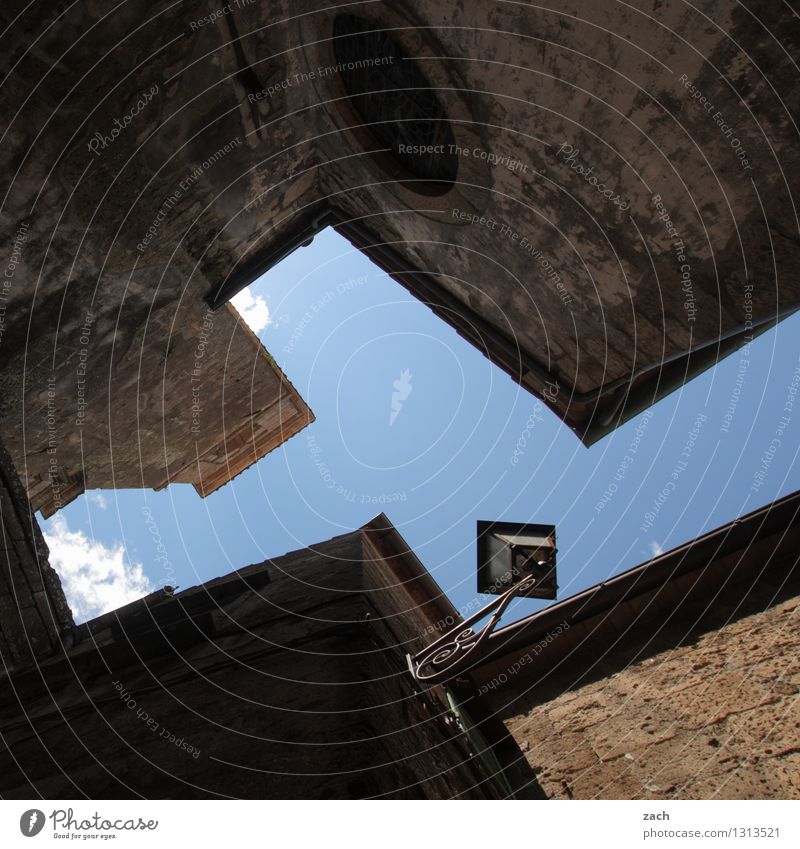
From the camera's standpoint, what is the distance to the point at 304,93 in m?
6.71

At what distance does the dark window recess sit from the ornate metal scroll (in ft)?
14.1

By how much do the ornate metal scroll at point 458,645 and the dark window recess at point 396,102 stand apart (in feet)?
14.1

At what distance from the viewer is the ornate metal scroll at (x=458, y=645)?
4.39 meters

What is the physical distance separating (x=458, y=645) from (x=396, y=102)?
5.53 metres

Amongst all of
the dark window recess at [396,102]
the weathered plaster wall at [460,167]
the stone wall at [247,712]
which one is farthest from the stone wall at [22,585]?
the dark window recess at [396,102]

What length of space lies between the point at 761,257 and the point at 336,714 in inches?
164

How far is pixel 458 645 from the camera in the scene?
4.49 metres

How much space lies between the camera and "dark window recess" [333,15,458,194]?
233 inches

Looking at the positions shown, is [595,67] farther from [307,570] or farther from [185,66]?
[307,570]

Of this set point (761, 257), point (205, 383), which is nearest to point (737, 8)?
point (761, 257)

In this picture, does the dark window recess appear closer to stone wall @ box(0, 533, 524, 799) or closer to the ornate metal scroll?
the ornate metal scroll

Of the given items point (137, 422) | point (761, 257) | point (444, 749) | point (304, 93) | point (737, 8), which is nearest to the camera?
point (737, 8)

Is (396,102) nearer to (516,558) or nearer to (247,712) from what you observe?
(516,558)

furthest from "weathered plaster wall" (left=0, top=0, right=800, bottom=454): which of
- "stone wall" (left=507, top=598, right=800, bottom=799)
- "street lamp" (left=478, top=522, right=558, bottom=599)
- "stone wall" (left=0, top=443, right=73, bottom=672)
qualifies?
"stone wall" (left=507, top=598, right=800, bottom=799)
